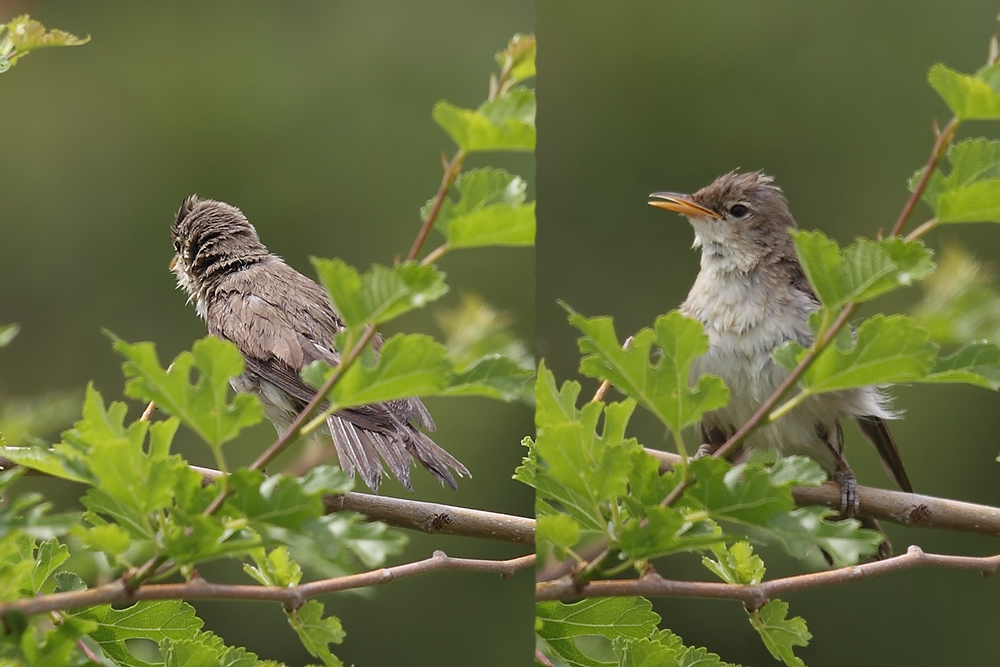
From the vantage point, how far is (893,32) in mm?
1707

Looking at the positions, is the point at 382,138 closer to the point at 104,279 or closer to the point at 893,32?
the point at 104,279

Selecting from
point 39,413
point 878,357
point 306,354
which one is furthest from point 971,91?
point 39,413

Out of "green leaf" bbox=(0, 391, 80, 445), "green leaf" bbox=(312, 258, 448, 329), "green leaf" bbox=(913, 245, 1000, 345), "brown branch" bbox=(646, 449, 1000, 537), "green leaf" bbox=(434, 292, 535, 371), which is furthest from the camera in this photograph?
"green leaf" bbox=(0, 391, 80, 445)

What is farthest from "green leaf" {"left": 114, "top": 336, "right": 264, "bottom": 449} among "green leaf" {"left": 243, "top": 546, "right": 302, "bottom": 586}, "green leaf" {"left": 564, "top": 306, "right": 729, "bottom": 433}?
"green leaf" {"left": 243, "top": 546, "right": 302, "bottom": 586}

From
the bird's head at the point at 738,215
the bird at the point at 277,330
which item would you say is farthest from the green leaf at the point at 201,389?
the bird's head at the point at 738,215

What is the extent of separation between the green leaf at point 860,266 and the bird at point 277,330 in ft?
3.07

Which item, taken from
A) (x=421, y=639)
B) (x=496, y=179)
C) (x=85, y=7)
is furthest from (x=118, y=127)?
A: (x=496, y=179)

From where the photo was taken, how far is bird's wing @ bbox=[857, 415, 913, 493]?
5.65ft

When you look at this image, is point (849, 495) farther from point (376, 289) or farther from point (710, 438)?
point (376, 289)

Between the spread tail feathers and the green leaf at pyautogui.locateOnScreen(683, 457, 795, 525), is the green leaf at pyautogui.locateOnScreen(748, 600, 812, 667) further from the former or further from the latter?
the spread tail feathers

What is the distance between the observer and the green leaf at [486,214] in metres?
0.84

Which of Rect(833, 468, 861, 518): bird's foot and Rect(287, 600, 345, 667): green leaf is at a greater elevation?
Rect(833, 468, 861, 518): bird's foot

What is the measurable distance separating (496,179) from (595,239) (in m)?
1.09

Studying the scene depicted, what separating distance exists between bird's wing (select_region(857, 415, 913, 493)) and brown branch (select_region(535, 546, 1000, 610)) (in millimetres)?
327
